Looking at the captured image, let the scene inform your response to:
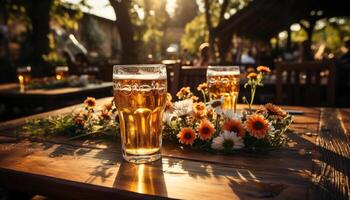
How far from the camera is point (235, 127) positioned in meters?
0.96

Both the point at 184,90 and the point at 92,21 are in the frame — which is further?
the point at 92,21

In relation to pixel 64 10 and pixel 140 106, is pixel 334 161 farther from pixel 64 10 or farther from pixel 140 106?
pixel 64 10

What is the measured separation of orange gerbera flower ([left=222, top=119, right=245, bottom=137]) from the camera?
0.95 meters

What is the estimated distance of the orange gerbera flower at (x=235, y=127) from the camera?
95cm

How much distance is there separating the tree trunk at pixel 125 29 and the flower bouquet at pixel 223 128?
662 cm

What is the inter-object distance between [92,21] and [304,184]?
29.7 meters

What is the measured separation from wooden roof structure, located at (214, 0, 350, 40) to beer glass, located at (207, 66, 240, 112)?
1142 centimetres

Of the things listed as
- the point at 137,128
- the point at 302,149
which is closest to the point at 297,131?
the point at 302,149

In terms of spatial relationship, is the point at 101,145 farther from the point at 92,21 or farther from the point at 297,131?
the point at 92,21

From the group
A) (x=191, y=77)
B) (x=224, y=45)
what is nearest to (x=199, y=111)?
(x=191, y=77)

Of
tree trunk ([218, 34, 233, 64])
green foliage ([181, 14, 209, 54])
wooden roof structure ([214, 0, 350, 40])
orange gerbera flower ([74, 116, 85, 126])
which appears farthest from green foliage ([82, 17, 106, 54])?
orange gerbera flower ([74, 116, 85, 126])

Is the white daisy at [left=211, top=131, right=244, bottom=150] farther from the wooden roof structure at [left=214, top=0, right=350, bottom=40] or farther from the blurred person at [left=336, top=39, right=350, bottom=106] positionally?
the wooden roof structure at [left=214, top=0, right=350, bottom=40]

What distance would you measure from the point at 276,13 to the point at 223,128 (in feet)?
44.4

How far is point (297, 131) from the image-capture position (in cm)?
128
